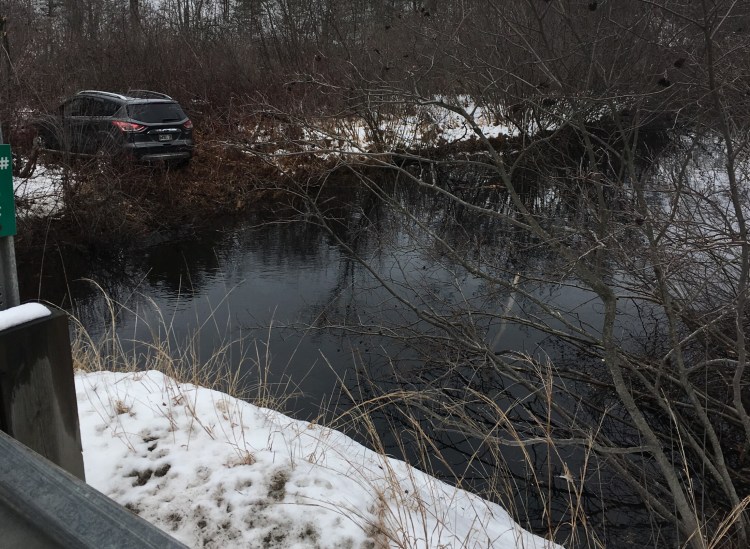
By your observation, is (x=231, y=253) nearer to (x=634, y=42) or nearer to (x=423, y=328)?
(x=423, y=328)

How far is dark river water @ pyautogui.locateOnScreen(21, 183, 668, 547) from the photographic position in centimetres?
600

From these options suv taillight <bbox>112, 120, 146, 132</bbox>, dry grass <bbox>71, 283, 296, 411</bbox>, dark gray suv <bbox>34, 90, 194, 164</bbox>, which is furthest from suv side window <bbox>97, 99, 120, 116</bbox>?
dry grass <bbox>71, 283, 296, 411</bbox>

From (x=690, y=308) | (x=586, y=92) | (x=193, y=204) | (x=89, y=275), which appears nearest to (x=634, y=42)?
(x=586, y=92)

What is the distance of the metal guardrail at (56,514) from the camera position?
118 cm

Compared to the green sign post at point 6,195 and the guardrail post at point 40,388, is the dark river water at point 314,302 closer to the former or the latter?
the guardrail post at point 40,388

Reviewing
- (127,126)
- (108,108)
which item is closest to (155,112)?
(127,126)

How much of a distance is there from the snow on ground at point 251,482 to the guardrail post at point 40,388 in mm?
588

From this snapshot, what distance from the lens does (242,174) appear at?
15125mm

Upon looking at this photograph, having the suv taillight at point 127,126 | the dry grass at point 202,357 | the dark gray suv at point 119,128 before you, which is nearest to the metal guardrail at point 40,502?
the dry grass at point 202,357

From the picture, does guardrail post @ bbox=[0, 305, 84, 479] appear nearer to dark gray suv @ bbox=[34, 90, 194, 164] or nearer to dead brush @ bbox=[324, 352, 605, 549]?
dead brush @ bbox=[324, 352, 605, 549]

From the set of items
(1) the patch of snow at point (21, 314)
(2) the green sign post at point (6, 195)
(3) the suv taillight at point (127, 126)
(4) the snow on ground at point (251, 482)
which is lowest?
(4) the snow on ground at point (251, 482)

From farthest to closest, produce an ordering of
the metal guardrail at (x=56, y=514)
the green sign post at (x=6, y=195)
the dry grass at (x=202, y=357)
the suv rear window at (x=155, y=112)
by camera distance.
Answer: the suv rear window at (x=155, y=112) → the dry grass at (x=202, y=357) → the green sign post at (x=6, y=195) → the metal guardrail at (x=56, y=514)

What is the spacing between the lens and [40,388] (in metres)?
2.44

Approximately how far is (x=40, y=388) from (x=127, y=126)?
37.3 ft
